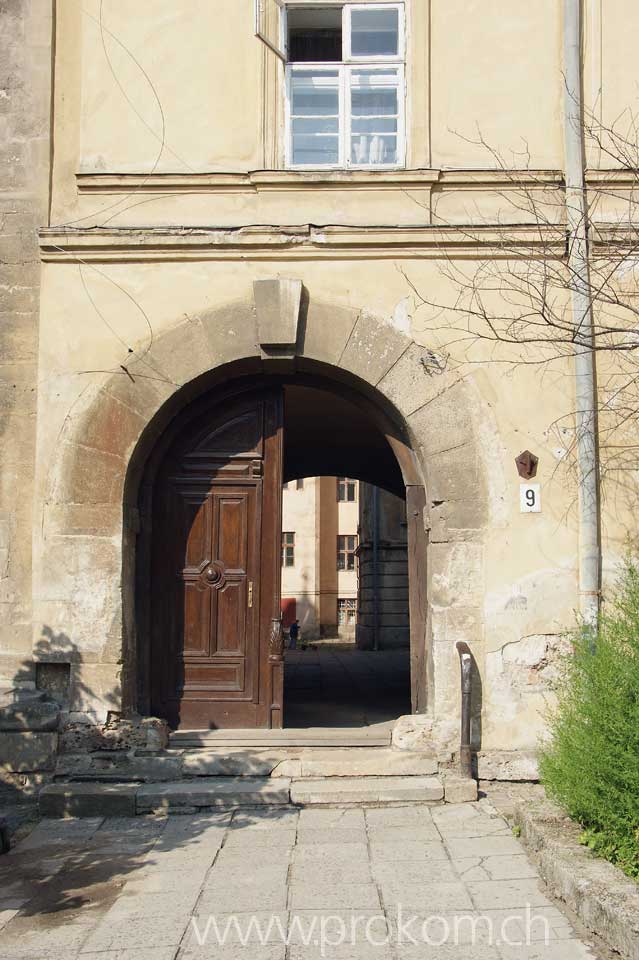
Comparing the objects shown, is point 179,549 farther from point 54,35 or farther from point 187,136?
point 54,35

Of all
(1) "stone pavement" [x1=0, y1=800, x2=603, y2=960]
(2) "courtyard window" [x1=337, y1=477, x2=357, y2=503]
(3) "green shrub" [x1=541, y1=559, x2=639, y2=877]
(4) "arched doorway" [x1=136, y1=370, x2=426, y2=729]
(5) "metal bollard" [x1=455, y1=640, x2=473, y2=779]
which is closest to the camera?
(1) "stone pavement" [x1=0, y1=800, x2=603, y2=960]

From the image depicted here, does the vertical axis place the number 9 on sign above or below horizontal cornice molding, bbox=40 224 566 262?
below

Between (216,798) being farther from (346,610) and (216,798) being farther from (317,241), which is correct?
(346,610)

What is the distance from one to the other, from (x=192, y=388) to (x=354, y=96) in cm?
270

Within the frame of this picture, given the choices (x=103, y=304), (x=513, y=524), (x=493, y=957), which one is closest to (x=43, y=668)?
(x=103, y=304)

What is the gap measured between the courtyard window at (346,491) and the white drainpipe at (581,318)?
32595 mm

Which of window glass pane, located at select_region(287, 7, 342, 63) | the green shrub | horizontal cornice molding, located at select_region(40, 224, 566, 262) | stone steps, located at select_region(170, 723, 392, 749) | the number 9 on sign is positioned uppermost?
window glass pane, located at select_region(287, 7, 342, 63)

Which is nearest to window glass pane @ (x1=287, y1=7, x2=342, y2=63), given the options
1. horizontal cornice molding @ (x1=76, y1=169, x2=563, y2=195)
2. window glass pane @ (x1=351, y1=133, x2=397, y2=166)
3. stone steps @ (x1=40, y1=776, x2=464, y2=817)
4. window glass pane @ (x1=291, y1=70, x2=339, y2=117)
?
window glass pane @ (x1=291, y1=70, x2=339, y2=117)

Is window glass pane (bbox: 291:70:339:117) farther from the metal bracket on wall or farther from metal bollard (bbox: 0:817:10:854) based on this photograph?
metal bollard (bbox: 0:817:10:854)

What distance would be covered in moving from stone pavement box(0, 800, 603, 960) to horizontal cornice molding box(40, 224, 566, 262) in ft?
13.4

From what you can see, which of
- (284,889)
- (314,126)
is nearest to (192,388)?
(314,126)

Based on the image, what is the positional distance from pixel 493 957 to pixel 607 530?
3.69 meters

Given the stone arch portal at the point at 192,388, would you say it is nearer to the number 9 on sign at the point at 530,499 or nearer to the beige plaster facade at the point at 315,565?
the number 9 on sign at the point at 530,499

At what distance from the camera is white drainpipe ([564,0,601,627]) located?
7.18m
